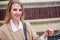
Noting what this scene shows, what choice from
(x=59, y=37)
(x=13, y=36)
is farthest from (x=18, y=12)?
(x=59, y=37)

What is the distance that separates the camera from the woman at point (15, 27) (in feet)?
7.92

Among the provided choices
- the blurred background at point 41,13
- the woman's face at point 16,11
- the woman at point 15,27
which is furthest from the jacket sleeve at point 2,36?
the blurred background at point 41,13

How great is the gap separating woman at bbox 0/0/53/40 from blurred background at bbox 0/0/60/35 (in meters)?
2.69

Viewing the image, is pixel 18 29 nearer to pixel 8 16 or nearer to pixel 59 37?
pixel 8 16

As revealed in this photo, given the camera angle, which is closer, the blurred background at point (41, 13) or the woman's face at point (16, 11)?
the woman's face at point (16, 11)

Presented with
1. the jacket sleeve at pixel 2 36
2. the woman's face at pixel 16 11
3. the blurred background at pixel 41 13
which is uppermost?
the woman's face at pixel 16 11

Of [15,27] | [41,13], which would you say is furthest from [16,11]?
[41,13]

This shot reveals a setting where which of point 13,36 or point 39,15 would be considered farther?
point 39,15

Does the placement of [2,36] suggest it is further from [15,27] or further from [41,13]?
[41,13]

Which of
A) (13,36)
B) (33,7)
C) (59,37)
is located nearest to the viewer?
(13,36)

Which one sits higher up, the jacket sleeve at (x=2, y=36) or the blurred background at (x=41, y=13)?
the jacket sleeve at (x=2, y=36)

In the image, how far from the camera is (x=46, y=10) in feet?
17.5

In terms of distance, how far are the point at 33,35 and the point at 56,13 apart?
3.03 m

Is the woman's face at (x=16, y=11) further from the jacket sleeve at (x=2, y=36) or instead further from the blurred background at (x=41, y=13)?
the blurred background at (x=41, y=13)
